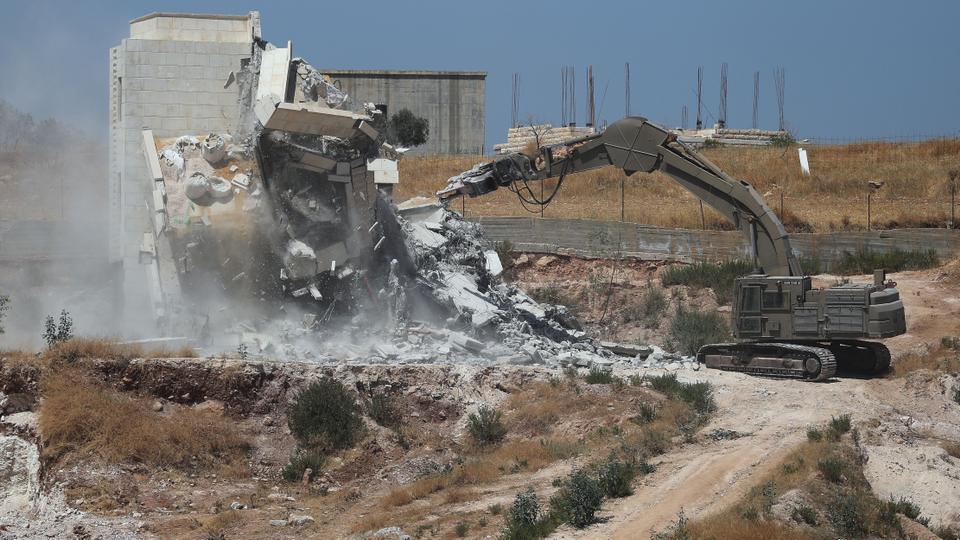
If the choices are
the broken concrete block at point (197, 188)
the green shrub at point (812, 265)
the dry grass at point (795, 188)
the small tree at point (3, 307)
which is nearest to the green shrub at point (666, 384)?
the broken concrete block at point (197, 188)

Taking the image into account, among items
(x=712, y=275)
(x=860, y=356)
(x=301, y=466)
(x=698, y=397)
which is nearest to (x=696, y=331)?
(x=860, y=356)

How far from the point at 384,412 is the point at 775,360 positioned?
7485mm

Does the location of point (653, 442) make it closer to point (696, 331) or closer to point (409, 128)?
point (696, 331)

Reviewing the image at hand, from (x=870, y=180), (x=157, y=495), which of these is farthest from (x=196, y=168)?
(x=870, y=180)

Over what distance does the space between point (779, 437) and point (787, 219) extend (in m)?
21.6

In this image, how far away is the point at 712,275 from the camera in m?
33.3

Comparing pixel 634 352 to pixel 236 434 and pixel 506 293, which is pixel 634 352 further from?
pixel 236 434

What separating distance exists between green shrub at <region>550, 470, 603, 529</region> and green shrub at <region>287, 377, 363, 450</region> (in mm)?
5009

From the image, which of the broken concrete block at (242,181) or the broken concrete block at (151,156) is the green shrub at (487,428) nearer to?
the broken concrete block at (242,181)

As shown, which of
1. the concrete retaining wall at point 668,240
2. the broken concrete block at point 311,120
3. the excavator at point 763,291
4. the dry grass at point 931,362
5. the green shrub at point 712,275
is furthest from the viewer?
the concrete retaining wall at point 668,240

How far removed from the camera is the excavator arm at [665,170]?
2216 centimetres

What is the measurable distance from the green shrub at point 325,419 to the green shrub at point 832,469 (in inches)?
296

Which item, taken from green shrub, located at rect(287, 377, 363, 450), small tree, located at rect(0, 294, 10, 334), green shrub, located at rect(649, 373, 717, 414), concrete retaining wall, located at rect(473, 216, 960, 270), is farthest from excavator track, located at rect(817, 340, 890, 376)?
small tree, located at rect(0, 294, 10, 334)

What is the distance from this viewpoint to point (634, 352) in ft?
82.6
